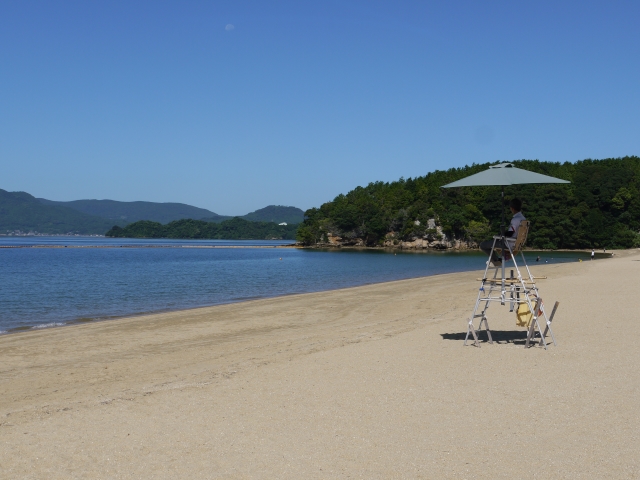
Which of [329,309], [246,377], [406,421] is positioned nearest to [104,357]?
[246,377]

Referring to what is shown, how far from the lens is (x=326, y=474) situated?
5.01 m

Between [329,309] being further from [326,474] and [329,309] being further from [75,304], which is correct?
[326,474]

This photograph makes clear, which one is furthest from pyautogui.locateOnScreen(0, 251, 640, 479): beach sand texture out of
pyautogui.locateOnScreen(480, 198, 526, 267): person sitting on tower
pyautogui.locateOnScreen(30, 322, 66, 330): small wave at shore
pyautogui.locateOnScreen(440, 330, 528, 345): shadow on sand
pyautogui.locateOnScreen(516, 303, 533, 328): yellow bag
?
pyautogui.locateOnScreen(30, 322, 66, 330): small wave at shore

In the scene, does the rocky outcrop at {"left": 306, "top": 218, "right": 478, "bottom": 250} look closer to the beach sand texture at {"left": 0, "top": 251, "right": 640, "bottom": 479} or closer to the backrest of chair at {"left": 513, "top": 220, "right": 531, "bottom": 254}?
the beach sand texture at {"left": 0, "top": 251, "right": 640, "bottom": 479}

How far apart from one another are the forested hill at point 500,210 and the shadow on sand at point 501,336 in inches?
3156

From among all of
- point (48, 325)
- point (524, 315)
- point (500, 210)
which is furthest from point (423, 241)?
point (524, 315)

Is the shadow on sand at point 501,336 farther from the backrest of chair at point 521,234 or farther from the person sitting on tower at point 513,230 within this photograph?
the backrest of chair at point 521,234

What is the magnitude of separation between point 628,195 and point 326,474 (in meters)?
110

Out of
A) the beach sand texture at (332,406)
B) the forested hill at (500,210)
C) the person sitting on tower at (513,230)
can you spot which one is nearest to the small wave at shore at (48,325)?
the beach sand texture at (332,406)

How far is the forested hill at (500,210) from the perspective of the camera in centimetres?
10081

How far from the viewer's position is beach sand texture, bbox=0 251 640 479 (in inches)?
207

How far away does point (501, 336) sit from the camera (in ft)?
38.3

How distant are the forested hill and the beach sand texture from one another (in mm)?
82585

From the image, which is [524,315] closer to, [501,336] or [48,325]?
[501,336]
